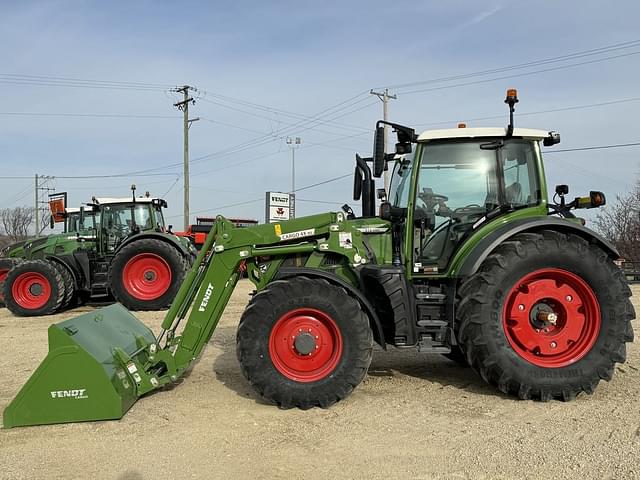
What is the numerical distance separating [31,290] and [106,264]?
1506 mm

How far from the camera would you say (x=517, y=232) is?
Result: 15.6 ft

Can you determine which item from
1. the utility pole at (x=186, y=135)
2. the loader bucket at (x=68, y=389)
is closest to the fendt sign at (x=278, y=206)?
the utility pole at (x=186, y=135)

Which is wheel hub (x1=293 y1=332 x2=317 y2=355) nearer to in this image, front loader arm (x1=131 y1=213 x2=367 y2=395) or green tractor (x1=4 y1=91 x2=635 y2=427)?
green tractor (x1=4 y1=91 x2=635 y2=427)

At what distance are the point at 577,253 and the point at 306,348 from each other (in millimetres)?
2402

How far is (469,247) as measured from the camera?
4.92 meters

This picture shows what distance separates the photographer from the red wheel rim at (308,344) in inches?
184

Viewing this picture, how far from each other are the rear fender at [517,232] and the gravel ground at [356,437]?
1.18m

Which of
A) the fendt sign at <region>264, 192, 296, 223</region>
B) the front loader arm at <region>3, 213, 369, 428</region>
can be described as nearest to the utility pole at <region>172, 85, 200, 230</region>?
the fendt sign at <region>264, 192, 296, 223</region>

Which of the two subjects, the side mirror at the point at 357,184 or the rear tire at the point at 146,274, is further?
the rear tire at the point at 146,274

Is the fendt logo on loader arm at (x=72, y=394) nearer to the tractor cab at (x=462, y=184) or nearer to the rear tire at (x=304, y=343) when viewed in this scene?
the rear tire at (x=304, y=343)

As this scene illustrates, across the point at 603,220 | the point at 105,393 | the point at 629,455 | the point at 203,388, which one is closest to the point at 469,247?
the point at 629,455

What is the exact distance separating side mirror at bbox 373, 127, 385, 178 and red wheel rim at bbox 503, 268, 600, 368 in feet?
5.02

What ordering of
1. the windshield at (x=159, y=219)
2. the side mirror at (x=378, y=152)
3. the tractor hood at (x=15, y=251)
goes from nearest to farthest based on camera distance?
the side mirror at (x=378, y=152) → the tractor hood at (x=15, y=251) → the windshield at (x=159, y=219)

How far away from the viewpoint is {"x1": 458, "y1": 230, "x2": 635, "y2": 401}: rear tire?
466cm
